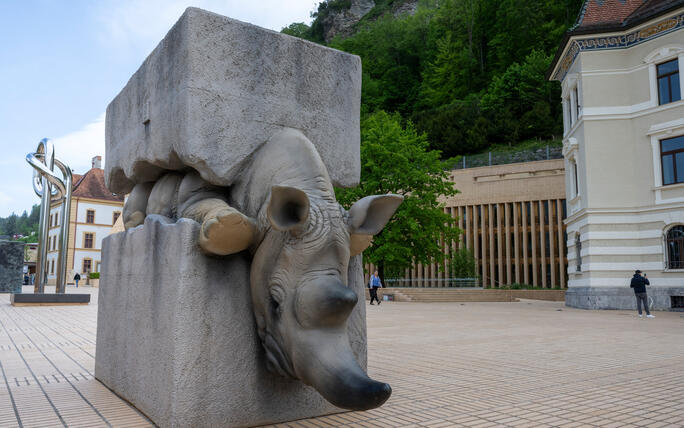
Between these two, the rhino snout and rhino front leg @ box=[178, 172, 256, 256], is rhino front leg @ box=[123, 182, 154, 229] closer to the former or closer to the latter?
rhino front leg @ box=[178, 172, 256, 256]

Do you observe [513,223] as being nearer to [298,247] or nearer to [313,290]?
[298,247]

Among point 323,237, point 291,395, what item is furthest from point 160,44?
point 291,395

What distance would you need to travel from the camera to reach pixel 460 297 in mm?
30547

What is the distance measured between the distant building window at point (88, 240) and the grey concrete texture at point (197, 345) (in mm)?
65391

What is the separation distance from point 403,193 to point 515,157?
1810 cm

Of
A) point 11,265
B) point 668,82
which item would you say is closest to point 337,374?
point 668,82

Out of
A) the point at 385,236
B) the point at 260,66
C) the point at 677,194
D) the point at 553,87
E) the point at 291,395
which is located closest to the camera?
the point at 291,395

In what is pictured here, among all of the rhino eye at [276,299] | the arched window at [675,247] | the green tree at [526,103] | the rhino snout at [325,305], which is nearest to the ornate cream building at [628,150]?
the arched window at [675,247]

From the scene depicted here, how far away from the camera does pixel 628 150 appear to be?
23078 millimetres

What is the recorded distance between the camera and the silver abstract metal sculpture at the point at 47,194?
1786 centimetres

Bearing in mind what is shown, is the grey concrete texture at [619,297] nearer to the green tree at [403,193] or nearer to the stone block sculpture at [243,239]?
the green tree at [403,193]

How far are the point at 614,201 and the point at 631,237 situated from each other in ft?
5.42

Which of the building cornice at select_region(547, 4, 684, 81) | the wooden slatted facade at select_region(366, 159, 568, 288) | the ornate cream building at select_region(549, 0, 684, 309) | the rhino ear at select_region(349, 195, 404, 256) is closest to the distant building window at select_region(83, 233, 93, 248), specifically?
the wooden slatted facade at select_region(366, 159, 568, 288)

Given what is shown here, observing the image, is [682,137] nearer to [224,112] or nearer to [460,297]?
[460,297]
